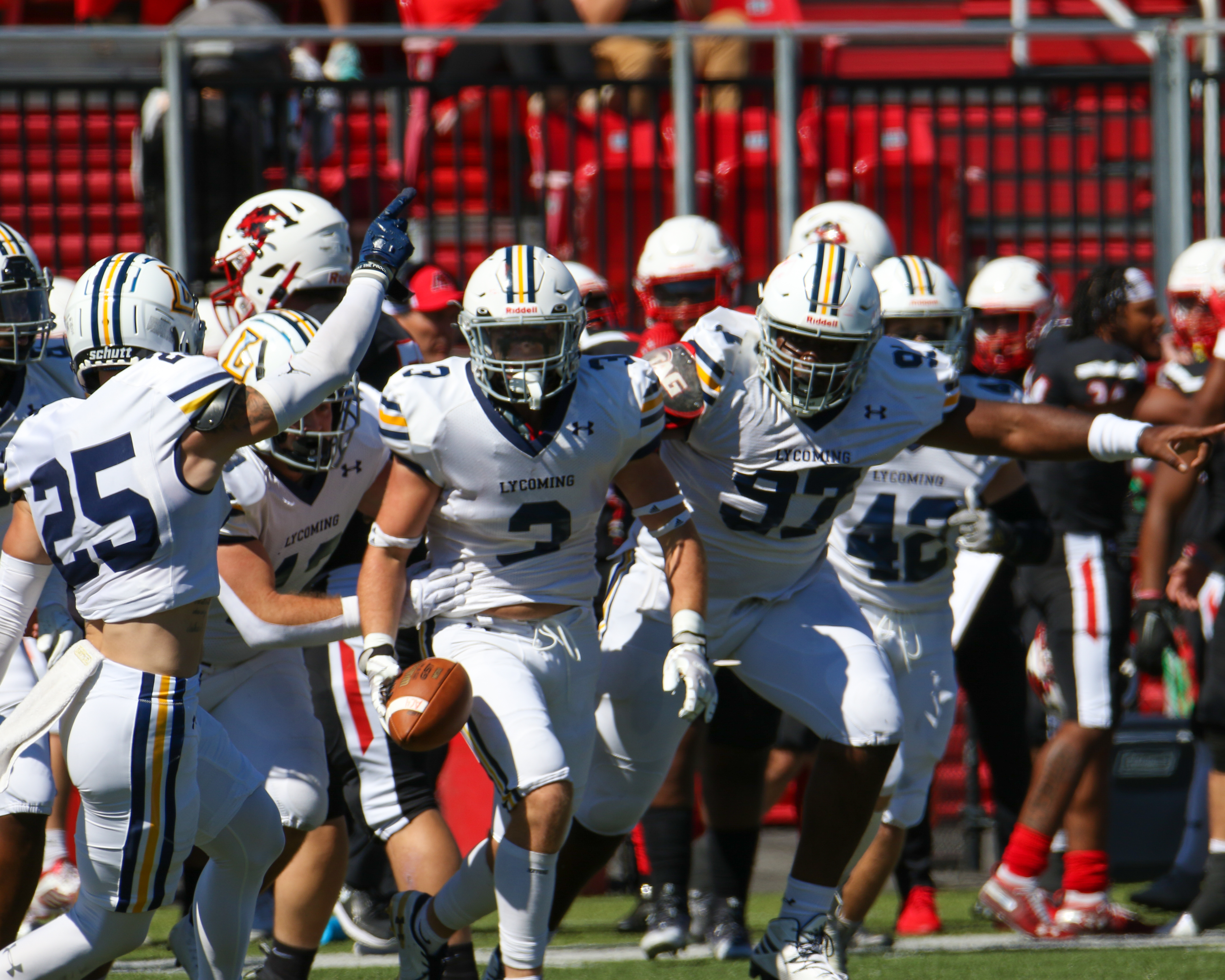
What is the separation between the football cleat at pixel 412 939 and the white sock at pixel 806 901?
886mm

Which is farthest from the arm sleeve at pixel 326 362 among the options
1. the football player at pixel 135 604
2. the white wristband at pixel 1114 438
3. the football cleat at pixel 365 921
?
the football cleat at pixel 365 921

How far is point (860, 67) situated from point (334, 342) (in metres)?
8.68

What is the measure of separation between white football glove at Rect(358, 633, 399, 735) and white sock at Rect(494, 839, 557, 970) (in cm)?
41

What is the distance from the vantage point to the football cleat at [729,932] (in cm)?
514

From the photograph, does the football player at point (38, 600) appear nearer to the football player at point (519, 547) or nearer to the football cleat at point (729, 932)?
the football player at point (519, 547)

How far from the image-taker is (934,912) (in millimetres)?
5699

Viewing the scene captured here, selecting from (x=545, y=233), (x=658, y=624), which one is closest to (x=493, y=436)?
(x=658, y=624)

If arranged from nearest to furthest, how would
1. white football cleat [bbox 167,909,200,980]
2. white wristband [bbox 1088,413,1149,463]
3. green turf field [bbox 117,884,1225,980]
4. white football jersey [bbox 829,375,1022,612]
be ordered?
white football cleat [bbox 167,909,200,980] → white wristband [bbox 1088,413,1149,463] → green turf field [bbox 117,884,1225,980] → white football jersey [bbox 829,375,1022,612]

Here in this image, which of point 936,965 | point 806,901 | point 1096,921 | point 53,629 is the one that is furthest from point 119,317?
point 1096,921

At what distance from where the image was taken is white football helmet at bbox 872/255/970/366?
542 centimetres

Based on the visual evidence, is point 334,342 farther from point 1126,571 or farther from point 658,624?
point 1126,571

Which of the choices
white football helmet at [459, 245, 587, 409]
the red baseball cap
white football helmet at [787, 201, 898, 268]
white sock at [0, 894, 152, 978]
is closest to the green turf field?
white sock at [0, 894, 152, 978]

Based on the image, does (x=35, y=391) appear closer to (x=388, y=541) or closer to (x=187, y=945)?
(x=388, y=541)

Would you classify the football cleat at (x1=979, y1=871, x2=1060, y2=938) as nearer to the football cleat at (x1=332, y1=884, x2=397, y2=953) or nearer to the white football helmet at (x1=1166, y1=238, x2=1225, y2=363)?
the football cleat at (x1=332, y1=884, x2=397, y2=953)
